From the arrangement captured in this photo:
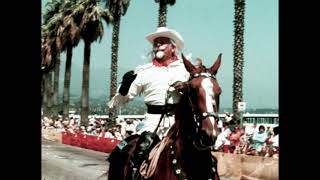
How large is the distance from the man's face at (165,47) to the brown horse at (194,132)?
31.6 inches

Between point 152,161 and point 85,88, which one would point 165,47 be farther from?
point 85,88

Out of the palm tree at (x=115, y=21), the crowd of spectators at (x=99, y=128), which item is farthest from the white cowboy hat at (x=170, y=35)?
the palm tree at (x=115, y=21)

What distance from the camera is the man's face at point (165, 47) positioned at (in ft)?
20.4

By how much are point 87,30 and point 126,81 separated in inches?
1537

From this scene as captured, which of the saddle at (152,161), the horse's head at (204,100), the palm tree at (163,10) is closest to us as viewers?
the horse's head at (204,100)

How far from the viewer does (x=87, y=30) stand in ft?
147

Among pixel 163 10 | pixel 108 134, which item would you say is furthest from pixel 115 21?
pixel 108 134

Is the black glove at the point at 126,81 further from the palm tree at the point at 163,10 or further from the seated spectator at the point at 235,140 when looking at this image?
the palm tree at the point at 163,10
